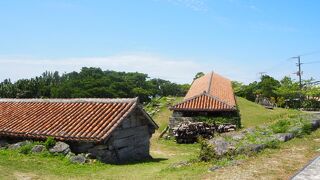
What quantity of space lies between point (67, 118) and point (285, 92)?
44.7 metres

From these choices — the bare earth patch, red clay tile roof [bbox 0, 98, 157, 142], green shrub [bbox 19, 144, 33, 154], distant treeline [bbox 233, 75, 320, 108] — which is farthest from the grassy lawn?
distant treeline [bbox 233, 75, 320, 108]

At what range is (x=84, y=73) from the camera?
77.4 metres

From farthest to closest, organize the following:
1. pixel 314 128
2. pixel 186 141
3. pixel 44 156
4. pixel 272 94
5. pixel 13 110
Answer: pixel 272 94
pixel 186 141
pixel 13 110
pixel 314 128
pixel 44 156

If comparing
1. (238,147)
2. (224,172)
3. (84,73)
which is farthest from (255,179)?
(84,73)

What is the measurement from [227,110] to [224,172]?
16.4 metres

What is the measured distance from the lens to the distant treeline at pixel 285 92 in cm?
5159

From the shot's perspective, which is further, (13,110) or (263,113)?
(263,113)

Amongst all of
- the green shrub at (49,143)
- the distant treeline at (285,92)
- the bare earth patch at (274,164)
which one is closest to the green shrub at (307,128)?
the bare earth patch at (274,164)

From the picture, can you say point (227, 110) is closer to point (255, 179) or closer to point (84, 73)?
point (255, 179)

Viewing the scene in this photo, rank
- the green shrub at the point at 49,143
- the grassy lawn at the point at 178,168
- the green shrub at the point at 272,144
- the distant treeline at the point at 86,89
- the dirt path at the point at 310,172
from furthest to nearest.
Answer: the distant treeline at the point at 86,89 → the green shrub at the point at 49,143 → the green shrub at the point at 272,144 → the grassy lawn at the point at 178,168 → the dirt path at the point at 310,172

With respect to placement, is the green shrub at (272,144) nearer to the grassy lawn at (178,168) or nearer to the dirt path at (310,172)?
the grassy lawn at (178,168)

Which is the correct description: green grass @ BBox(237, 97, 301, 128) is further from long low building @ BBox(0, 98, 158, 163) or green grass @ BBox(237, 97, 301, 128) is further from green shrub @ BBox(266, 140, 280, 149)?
green shrub @ BBox(266, 140, 280, 149)

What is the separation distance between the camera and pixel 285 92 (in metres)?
56.3

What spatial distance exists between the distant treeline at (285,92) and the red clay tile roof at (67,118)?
122ft
